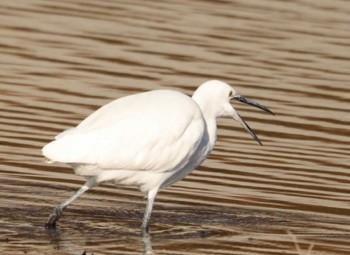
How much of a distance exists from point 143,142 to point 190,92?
4.92 metres

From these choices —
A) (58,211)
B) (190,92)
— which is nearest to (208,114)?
Result: (58,211)

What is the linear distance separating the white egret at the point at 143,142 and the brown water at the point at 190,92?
37 cm

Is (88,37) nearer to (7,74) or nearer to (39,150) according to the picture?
(7,74)

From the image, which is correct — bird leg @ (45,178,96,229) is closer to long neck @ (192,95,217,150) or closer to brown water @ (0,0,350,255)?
brown water @ (0,0,350,255)

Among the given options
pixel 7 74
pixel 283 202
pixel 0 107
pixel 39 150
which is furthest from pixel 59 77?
pixel 283 202

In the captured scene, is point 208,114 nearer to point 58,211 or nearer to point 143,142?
point 143,142

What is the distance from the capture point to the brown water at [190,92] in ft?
34.1

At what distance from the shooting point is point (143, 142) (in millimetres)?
10336

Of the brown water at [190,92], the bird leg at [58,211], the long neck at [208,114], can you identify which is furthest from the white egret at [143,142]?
the brown water at [190,92]

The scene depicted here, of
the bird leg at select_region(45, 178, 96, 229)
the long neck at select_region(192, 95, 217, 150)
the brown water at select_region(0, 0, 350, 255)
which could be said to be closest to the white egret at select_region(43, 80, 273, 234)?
the bird leg at select_region(45, 178, 96, 229)

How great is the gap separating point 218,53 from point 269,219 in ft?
21.5

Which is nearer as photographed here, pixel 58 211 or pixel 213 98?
pixel 58 211

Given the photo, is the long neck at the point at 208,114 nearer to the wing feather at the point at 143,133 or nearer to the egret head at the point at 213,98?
the egret head at the point at 213,98

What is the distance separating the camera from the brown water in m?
10.4
